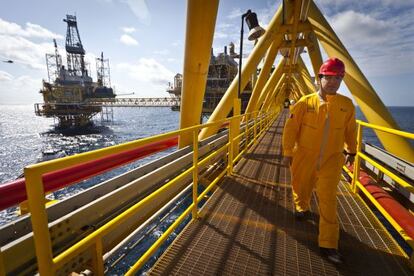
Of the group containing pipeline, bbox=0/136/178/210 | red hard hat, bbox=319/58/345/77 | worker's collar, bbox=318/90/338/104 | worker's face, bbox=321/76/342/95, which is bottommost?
pipeline, bbox=0/136/178/210

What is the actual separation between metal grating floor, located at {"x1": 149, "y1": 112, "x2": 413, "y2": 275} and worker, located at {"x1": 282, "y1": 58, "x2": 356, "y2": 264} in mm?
275

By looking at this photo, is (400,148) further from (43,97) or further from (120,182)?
(43,97)

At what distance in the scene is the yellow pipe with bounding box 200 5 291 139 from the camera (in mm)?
6898

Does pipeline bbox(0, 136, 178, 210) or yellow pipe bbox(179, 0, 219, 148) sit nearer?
pipeline bbox(0, 136, 178, 210)

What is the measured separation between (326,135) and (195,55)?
2.76 meters

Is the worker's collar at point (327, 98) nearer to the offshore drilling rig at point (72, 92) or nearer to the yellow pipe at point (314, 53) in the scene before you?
the yellow pipe at point (314, 53)

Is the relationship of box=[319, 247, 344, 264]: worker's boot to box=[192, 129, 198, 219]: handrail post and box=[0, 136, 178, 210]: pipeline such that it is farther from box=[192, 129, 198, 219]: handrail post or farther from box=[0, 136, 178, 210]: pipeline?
box=[0, 136, 178, 210]: pipeline

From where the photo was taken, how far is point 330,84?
2.41 metres

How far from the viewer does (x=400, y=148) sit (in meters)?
5.09

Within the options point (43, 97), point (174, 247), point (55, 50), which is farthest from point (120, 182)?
point (55, 50)

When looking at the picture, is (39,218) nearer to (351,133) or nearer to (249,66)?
(351,133)

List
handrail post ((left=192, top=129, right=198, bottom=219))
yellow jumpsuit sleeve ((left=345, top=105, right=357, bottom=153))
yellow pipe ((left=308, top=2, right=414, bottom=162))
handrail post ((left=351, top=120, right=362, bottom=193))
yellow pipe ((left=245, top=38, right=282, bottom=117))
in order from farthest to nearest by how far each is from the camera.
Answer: yellow pipe ((left=245, top=38, right=282, bottom=117)), yellow pipe ((left=308, top=2, right=414, bottom=162)), handrail post ((left=351, top=120, right=362, bottom=193)), handrail post ((left=192, top=129, right=198, bottom=219)), yellow jumpsuit sleeve ((left=345, top=105, right=357, bottom=153))

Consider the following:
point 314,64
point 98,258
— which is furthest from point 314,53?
point 98,258

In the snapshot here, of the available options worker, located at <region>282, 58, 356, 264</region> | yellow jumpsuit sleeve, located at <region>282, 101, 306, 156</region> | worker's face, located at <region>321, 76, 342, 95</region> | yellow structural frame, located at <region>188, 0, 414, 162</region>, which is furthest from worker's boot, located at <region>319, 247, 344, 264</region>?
yellow structural frame, located at <region>188, 0, 414, 162</region>
